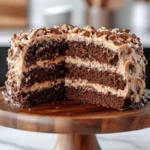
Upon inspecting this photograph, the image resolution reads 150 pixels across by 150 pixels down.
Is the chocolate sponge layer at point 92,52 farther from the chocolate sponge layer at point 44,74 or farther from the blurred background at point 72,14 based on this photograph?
the blurred background at point 72,14

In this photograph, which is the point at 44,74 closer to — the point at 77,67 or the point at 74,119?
the point at 77,67

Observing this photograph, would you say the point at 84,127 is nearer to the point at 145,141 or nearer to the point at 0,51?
the point at 145,141

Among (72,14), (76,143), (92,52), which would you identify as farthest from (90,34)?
(72,14)

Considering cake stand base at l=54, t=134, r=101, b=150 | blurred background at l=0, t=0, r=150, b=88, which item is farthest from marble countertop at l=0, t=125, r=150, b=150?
blurred background at l=0, t=0, r=150, b=88

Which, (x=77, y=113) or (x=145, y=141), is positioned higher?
(x=77, y=113)

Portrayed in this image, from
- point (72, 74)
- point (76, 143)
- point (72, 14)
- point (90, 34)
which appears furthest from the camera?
point (72, 14)

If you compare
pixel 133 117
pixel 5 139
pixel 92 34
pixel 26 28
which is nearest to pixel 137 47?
pixel 92 34

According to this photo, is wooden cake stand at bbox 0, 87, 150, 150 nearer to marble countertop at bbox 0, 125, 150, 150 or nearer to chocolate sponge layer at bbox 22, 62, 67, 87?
chocolate sponge layer at bbox 22, 62, 67, 87
